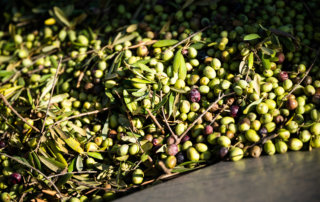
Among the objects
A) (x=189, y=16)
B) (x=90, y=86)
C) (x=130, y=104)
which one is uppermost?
(x=189, y=16)

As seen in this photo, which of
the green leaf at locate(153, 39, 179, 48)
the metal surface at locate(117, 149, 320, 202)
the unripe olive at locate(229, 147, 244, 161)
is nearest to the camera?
the metal surface at locate(117, 149, 320, 202)

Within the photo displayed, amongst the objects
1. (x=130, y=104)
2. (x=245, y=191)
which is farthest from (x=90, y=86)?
(x=245, y=191)

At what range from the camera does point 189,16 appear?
7.43 feet

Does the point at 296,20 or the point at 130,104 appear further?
the point at 296,20

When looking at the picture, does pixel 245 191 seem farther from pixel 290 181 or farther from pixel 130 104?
pixel 130 104

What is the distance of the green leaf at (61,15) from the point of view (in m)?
2.53

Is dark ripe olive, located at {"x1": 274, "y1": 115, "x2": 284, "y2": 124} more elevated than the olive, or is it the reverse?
dark ripe olive, located at {"x1": 274, "y1": 115, "x2": 284, "y2": 124}

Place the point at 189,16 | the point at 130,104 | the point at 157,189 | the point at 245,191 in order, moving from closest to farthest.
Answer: the point at 245,191 → the point at 157,189 → the point at 130,104 → the point at 189,16

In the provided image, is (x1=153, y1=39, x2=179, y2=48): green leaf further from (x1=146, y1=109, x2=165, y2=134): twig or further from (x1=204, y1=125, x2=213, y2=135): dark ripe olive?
(x1=204, y1=125, x2=213, y2=135): dark ripe olive

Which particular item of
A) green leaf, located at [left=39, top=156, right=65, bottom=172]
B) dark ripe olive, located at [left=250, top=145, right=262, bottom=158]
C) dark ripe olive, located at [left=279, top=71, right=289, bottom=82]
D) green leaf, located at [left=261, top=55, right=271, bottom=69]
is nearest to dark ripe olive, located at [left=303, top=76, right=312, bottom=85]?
dark ripe olive, located at [left=279, top=71, right=289, bottom=82]

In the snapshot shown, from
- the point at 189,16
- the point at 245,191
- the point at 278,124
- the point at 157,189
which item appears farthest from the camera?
the point at 189,16

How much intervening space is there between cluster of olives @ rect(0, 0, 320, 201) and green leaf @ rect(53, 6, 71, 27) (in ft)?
1.21

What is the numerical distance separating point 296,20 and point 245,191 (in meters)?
1.58

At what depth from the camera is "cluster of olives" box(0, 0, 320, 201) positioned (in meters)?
1.61
